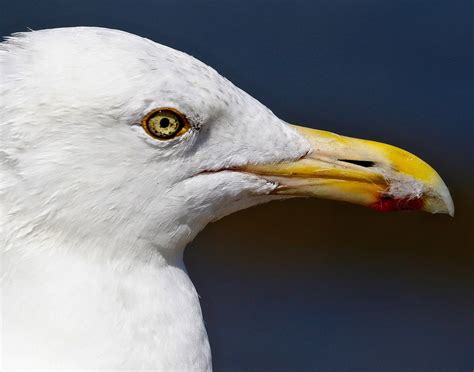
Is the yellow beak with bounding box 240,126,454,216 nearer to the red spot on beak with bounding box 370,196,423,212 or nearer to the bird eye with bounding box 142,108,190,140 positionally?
the red spot on beak with bounding box 370,196,423,212

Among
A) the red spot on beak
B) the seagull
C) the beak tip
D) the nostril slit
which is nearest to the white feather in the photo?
the seagull

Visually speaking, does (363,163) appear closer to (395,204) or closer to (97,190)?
(395,204)

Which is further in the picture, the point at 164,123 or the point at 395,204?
the point at 395,204

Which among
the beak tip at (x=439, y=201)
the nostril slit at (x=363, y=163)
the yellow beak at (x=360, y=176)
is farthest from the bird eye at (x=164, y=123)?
the beak tip at (x=439, y=201)

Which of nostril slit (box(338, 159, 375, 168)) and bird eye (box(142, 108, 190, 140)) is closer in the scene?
bird eye (box(142, 108, 190, 140))

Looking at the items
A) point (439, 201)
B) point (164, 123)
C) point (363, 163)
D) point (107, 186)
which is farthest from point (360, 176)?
point (107, 186)

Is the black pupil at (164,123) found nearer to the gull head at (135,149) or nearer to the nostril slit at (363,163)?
the gull head at (135,149)
